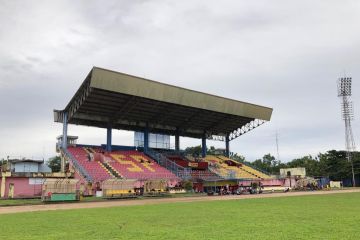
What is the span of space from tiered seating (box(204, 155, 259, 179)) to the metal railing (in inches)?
947

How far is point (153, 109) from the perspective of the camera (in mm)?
60125

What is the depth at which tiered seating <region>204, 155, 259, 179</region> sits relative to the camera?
65438 millimetres

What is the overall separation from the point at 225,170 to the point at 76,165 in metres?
27.5

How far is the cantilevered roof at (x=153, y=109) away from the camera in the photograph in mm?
50469

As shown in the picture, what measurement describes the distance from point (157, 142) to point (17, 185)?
28944 millimetres

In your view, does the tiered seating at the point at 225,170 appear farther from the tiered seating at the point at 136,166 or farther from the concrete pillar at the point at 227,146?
Result: the tiered seating at the point at 136,166

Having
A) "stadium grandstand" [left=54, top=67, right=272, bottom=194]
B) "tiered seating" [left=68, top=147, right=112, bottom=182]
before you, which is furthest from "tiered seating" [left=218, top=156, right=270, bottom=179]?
"tiered seating" [left=68, top=147, right=112, bottom=182]

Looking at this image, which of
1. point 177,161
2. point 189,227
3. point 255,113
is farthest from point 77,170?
point 189,227

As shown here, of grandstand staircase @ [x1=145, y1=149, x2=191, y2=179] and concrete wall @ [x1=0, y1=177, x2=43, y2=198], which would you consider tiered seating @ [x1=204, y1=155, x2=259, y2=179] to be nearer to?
grandstand staircase @ [x1=145, y1=149, x2=191, y2=179]

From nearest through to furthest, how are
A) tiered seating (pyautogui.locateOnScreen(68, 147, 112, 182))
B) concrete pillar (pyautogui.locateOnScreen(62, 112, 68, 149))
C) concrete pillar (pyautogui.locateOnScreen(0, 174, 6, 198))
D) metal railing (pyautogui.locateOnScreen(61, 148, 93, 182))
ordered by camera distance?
concrete pillar (pyautogui.locateOnScreen(0, 174, 6, 198)) → metal railing (pyautogui.locateOnScreen(61, 148, 93, 182)) → tiered seating (pyautogui.locateOnScreen(68, 147, 112, 182)) → concrete pillar (pyautogui.locateOnScreen(62, 112, 68, 149))

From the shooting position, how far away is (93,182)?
4806 centimetres

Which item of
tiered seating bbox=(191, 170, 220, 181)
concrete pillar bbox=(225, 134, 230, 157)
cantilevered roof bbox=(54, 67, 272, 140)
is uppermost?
cantilevered roof bbox=(54, 67, 272, 140)

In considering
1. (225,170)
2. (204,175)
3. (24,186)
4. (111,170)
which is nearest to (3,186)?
(24,186)

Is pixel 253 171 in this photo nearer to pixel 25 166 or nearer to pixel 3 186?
pixel 25 166
